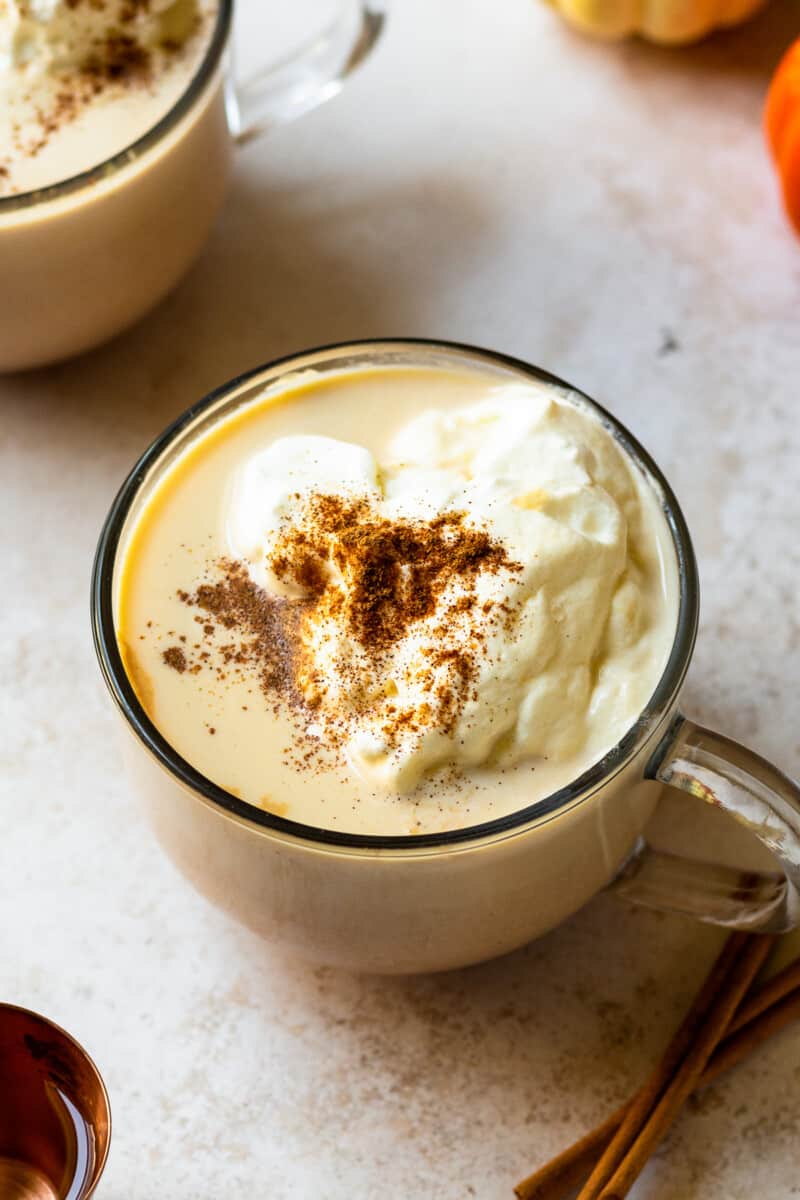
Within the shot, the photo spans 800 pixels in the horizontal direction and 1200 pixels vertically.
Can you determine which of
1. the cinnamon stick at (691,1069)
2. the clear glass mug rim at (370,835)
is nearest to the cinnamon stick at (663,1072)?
the cinnamon stick at (691,1069)

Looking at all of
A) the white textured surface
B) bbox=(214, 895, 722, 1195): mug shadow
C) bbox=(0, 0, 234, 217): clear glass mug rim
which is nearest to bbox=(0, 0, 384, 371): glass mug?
bbox=(0, 0, 234, 217): clear glass mug rim

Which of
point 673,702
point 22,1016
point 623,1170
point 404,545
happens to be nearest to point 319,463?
point 404,545

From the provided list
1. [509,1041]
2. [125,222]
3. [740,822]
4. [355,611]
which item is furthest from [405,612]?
[125,222]

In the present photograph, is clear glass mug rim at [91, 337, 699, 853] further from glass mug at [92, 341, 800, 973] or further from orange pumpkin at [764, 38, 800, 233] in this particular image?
orange pumpkin at [764, 38, 800, 233]

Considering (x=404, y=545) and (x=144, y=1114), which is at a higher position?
(x=404, y=545)

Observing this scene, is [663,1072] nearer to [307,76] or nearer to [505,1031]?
[505,1031]

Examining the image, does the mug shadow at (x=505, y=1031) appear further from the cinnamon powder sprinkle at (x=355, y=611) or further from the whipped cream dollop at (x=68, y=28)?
the whipped cream dollop at (x=68, y=28)

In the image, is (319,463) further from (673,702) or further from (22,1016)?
(22,1016)
